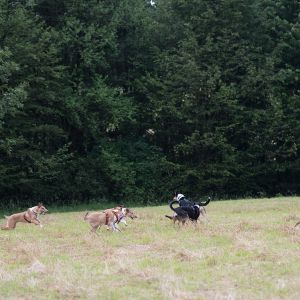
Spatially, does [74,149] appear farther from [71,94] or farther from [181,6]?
[181,6]

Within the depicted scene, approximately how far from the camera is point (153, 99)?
33688mm

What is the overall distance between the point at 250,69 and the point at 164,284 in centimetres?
2645

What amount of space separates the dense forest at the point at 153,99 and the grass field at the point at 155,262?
14.8 m

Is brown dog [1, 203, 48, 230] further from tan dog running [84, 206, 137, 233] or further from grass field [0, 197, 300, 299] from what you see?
tan dog running [84, 206, 137, 233]

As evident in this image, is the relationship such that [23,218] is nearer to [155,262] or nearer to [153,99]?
[155,262]

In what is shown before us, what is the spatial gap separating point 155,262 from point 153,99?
23996mm

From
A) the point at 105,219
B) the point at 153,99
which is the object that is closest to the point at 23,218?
the point at 105,219

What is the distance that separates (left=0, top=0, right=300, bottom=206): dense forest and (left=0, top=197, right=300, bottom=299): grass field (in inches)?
584

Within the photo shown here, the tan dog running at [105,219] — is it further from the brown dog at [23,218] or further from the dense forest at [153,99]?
the dense forest at [153,99]

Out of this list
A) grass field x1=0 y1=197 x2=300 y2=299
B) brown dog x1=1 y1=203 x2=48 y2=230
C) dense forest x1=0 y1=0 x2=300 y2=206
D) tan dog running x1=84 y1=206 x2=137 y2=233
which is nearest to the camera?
grass field x1=0 y1=197 x2=300 y2=299

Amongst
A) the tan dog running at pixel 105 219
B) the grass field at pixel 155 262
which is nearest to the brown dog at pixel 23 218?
the grass field at pixel 155 262

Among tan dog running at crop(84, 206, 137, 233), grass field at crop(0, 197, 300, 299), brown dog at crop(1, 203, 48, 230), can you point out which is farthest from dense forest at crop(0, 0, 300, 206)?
grass field at crop(0, 197, 300, 299)

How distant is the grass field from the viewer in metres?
7.96

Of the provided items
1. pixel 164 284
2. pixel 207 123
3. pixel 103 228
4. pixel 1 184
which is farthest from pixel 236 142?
pixel 164 284
